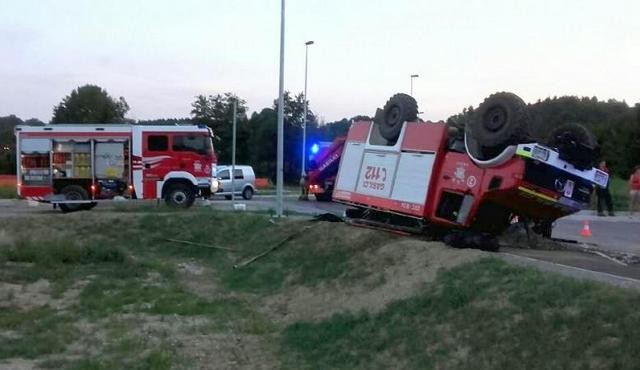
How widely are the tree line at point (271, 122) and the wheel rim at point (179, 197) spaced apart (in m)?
27.9

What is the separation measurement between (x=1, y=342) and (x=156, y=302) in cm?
380

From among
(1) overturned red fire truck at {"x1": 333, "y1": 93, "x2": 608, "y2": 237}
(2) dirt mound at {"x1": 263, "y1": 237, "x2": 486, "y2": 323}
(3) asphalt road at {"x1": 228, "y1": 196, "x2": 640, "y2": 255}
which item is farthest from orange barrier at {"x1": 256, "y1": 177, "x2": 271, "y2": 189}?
(2) dirt mound at {"x1": 263, "y1": 237, "x2": 486, "y2": 323}

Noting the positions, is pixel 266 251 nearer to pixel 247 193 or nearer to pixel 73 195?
pixel 73 195

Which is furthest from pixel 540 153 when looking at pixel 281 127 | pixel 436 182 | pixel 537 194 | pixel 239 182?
pixel 239 182

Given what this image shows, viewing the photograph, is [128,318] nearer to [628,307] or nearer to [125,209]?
[628,307]

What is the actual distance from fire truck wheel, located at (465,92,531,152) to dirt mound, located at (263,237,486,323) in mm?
1903

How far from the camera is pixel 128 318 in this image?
48.6ft

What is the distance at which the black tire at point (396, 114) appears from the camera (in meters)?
17.7

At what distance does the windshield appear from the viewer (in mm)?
31531

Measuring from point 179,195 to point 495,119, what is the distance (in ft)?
59.4

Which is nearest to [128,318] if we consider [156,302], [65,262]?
[156,302]

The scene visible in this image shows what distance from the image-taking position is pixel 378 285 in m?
14.1

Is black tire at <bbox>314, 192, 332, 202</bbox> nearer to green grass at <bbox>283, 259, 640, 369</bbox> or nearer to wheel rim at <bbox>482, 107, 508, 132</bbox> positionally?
wheel rim at <bbox>482, 107, 508, 132</bbox>

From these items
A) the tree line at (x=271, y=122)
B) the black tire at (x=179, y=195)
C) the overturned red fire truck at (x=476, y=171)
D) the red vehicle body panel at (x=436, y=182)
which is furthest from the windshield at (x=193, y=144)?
the tree line at (x=271, y=122)
